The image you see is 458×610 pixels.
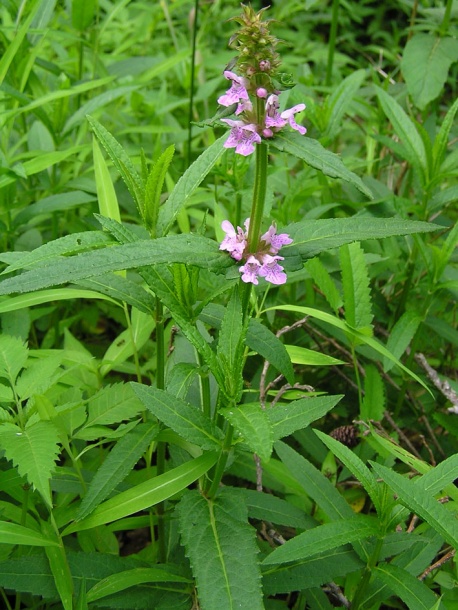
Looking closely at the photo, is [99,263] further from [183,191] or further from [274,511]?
[274,511]

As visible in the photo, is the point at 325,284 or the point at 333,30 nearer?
the point at 325,284

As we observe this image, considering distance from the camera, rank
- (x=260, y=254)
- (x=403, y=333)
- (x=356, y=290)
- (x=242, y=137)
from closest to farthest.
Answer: (x=242, y=137) < (x=260, y=254) < (x=356, y=290) < (x=403, y=333)

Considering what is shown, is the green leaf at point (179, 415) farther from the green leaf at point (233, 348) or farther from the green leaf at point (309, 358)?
the green leaf at point (309, 358)

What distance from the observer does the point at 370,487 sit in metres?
1.34

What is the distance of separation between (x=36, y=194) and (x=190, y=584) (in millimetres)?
1493

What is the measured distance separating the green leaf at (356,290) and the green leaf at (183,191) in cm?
51

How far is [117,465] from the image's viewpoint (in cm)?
132

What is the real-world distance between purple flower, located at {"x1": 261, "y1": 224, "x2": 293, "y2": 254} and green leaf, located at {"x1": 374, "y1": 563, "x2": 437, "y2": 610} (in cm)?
66

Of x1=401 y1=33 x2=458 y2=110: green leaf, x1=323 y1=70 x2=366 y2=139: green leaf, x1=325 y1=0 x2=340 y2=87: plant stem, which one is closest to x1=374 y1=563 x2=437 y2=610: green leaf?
x1=323 y1=70 x2=366 y2=139: green leaf

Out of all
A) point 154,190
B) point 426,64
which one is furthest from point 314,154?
point 426,64

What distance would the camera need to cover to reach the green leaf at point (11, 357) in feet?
4.63

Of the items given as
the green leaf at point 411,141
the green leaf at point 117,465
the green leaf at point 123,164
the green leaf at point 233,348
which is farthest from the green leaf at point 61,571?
the green leaf at point 411,141

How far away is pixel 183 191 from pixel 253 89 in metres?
0.28

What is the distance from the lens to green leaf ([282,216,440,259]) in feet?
3.90
